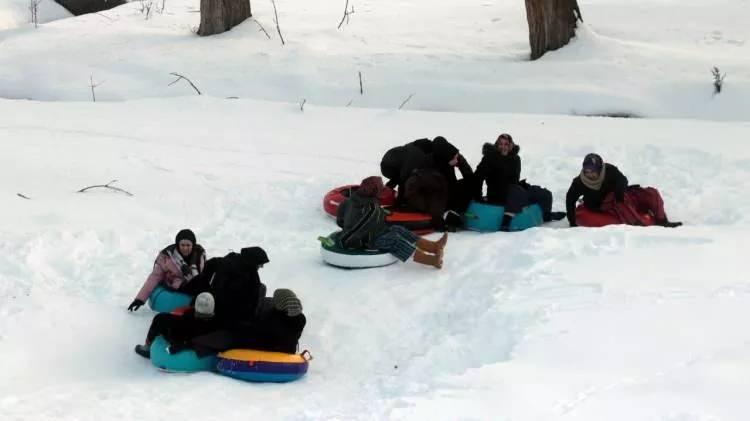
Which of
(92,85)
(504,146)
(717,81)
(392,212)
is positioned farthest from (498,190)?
(92,85)

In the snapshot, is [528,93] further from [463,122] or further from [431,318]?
[431,318]

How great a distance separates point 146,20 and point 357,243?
35.4 ft

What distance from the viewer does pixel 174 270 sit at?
7.95 metres

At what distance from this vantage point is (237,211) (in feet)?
33.5

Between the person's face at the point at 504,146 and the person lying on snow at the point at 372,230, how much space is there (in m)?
1.41

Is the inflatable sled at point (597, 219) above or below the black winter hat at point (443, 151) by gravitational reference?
below

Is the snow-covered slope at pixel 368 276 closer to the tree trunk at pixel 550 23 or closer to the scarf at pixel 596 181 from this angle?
the scarf at pixel 596 181

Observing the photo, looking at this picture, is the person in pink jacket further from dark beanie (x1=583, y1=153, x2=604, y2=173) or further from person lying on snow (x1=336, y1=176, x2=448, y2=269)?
dark beanie (x1=583, y1=153, x2=604, y2=173)

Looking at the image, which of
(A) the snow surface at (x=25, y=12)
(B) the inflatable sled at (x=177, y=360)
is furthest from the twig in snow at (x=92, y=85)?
(B) the inflatable sled at (x=177, y=360)

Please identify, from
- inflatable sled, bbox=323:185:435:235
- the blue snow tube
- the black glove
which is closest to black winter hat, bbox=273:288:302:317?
the blue snow tube

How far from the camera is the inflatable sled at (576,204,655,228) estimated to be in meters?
9.54

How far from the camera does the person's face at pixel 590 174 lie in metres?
9.50

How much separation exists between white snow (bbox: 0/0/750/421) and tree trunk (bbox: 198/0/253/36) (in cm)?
31

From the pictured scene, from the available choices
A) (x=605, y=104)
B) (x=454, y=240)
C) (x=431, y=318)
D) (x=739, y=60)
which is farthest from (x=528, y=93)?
(x=431, y=318)
